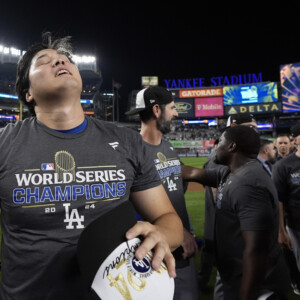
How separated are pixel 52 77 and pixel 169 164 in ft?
5.44

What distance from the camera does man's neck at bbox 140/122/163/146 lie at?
3.21 meters

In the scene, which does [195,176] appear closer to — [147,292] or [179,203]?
[179,203]

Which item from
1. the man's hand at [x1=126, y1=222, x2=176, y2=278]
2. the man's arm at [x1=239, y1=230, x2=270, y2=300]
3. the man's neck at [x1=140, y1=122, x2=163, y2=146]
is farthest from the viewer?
the man's neck at [x1=140, y1=122, x2=163, y2=146]

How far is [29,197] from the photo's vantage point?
1.36 m

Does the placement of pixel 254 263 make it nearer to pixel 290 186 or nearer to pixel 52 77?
pixel 52 77

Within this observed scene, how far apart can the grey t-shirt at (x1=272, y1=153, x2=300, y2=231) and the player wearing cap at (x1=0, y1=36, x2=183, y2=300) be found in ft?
10.3

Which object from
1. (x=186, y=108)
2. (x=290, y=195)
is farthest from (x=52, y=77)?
(x=186, y=108)

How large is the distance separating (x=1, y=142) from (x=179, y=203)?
197 cm

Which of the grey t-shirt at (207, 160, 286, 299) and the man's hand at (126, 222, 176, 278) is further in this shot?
the grey t-shirt at (207, 160, 286, 299)

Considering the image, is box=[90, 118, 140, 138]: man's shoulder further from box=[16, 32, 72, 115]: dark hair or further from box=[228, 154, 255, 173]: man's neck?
box=[228, 154, 255, 173]: man's neck

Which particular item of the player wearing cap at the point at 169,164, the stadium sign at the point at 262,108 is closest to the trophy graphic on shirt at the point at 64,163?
the player wearing cap at the point at 169,164

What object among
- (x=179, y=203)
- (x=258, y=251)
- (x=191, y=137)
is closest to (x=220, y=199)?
(x=179, y=203)

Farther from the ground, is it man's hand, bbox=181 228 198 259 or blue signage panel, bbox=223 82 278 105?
blue signage panel, bbox=223 82 278 105

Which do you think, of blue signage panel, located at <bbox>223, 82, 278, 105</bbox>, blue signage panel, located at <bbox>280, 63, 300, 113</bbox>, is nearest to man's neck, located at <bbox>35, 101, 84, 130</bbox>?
blue signage panel, located at <bbox>280, 63, 300, 113</bbox>
